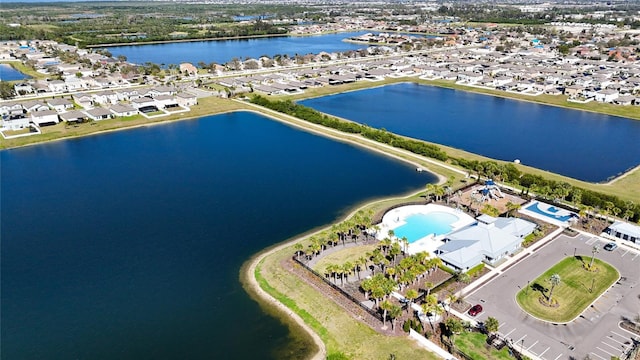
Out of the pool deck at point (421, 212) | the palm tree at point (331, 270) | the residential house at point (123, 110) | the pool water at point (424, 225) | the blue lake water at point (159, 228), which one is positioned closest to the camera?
the blue lake water at point (159, 228)

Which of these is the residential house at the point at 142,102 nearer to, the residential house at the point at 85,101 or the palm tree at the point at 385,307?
the residential house at the point at 85,101

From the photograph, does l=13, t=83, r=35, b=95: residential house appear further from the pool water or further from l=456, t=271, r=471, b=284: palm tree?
l=456, t=271, r=471, b=284: palm tree

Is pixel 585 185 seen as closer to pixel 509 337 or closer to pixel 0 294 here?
pixel 509 337

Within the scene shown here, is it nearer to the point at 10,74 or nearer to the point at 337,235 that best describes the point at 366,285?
the point at 337,235

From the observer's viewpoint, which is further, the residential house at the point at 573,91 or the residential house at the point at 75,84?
the residential house at the point at 75,84

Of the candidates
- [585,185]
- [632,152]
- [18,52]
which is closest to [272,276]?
[585,185]

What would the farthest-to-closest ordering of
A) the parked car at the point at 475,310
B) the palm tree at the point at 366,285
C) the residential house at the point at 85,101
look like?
1. the residential house at the point at 85,101
2. the palm tree at the point at 366,285
3. the parked car at the point at 475,310

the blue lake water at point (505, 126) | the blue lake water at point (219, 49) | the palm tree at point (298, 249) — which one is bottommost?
the blue lake water at point (505, 126)

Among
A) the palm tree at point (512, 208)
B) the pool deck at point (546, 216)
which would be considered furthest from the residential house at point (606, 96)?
the palm tree at point (512, 208)
